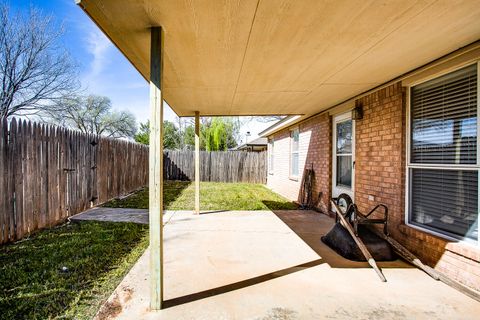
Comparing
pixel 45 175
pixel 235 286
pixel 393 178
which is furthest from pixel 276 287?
pixel 45 175

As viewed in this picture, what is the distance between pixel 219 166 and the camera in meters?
14.7

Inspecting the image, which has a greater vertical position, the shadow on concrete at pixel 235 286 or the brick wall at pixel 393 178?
the brick wall at pixel 393 178

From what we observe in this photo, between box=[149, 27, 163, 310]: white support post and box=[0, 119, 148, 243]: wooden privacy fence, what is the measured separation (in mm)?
2840

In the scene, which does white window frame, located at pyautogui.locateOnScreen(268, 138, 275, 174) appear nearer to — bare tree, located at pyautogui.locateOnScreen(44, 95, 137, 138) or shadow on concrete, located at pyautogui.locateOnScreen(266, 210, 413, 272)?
shadow on concrete, located at pyautogui.locateOnScreen(266, 210, 413, 272)

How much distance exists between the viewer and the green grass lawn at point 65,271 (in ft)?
7.44

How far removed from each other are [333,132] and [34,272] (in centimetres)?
572

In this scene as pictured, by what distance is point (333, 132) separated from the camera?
600cm

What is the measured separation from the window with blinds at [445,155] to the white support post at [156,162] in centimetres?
315

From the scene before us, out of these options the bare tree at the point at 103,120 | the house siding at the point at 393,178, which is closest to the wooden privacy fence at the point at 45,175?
the house siding at the point at 393,178

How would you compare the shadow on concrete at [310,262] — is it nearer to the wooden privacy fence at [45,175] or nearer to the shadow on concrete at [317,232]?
the shadow on concrete at [317,232]

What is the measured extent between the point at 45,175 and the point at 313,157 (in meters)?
5.94

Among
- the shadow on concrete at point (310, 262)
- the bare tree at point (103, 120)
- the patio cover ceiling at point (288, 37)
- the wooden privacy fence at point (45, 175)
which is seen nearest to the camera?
the patio cover ceiling at point (288, 37)

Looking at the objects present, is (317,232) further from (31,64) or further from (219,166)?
(31,64)

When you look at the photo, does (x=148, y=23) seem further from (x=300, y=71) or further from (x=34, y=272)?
(x=34, y=272)
